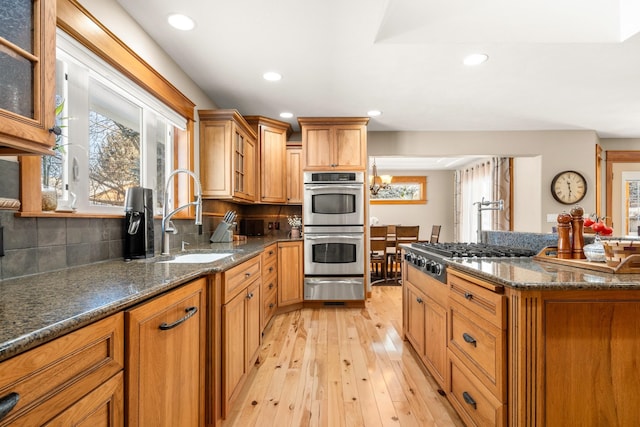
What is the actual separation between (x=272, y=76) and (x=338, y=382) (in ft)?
8.06

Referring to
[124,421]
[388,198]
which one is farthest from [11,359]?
[388,198]

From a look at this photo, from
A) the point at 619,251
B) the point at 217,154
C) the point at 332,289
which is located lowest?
the point at 332,289

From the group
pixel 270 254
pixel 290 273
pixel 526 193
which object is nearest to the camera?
pixel 270 254

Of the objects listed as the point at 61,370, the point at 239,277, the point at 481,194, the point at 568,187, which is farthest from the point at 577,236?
the point at 481,194

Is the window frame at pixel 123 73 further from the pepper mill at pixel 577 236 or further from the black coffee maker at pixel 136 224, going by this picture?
the pepper mill at pixel 577 236

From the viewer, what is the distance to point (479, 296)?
1393 mm

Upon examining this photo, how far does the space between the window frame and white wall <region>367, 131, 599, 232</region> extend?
264 cm

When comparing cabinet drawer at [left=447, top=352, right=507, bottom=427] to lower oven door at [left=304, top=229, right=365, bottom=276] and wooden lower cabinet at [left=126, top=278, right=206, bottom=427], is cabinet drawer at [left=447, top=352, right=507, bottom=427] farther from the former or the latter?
lower oven door at [left=304, top=229, right=365, bottom=276]

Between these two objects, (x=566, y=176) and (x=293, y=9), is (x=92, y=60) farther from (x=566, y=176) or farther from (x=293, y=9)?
(x=566, y=176)

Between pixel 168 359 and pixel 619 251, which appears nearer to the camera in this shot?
pixel 168 359

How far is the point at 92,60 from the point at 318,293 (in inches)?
115

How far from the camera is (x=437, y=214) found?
25.4ft

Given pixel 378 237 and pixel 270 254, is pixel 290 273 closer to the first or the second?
pixel 270 254

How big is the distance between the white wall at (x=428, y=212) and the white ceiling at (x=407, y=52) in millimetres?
4253
